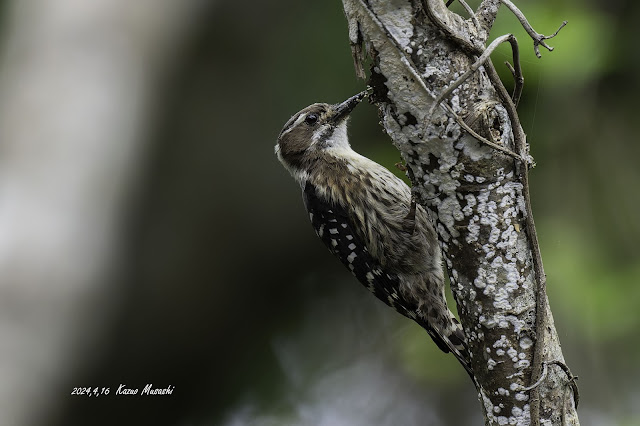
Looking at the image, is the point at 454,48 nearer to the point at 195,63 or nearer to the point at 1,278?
the point at 1,278

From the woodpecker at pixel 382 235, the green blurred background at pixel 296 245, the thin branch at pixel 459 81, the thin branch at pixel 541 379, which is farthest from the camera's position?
the green blurred background at pixel 296 245

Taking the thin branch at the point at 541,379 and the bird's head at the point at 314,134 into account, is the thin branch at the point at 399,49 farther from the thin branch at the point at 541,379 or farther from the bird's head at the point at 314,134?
the bird's head at the point at 314,134

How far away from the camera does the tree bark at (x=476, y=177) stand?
174 cm

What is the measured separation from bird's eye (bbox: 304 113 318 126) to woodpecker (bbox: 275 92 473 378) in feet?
0.64

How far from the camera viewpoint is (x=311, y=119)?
135 inches

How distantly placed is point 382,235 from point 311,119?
0.72m

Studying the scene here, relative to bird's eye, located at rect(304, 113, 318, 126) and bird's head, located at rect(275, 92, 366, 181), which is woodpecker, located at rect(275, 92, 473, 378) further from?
bird's eye, located at rect(304, 113, 318, 126)

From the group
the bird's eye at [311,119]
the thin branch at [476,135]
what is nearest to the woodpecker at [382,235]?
the bird's eye at [311,119]

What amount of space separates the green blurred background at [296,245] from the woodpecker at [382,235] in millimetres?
586

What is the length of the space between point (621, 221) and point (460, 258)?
2326 millimetres

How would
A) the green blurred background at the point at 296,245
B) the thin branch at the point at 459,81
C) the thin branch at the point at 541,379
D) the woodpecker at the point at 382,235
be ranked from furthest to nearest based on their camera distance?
the green blurred background at the point at 296,245, the woodpecker at the point at 382,235, the thin branch at the point at 541,379, the thin branch at the point at 459,81

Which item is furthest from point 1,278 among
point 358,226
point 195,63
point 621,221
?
point 621,221

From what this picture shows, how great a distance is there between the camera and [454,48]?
1.75 m

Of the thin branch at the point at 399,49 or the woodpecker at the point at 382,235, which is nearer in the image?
the thin branch at the point at 399,49
